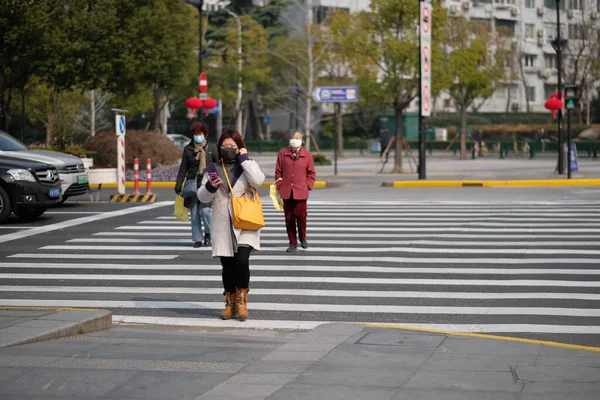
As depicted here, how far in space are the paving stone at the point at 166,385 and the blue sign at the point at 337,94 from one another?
2991 cm

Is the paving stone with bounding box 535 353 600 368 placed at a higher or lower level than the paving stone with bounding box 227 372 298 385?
lower

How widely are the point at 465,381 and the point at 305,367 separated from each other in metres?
1.13

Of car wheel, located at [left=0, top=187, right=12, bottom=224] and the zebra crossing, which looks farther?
car wheel, located at [left=0, top=187, right=12, bottom=224]

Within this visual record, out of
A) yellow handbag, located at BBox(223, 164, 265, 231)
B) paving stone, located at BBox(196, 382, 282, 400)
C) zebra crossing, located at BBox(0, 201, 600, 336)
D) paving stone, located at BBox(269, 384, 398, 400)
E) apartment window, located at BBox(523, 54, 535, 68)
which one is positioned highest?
apartment window, located at BBox(523, 54, 535, 68)

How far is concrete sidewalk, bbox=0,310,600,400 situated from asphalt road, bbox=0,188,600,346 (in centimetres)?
131

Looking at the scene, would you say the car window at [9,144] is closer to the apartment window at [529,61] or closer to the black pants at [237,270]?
the black pants at [237,270]

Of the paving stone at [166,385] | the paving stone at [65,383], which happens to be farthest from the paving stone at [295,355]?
the paving stone at [65,383]

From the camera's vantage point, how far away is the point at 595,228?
18.7 m

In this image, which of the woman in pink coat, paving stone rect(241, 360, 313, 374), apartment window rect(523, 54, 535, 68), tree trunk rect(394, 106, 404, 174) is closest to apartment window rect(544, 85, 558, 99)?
apartment window rect(523, 54, 535, 68)

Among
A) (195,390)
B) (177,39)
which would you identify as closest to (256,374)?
(195,390)

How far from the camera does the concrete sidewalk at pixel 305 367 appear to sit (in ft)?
21.8

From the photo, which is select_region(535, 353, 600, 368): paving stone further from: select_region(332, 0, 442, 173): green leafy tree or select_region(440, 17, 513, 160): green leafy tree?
select_region(440, 17, 513, 160): green leafy tree

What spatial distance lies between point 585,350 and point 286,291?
4497 millimetres

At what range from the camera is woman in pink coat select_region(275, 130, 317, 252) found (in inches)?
619
